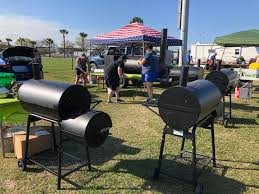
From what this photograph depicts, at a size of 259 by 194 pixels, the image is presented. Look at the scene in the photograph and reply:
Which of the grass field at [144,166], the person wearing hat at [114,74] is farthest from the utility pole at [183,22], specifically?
the grass field at [144,166]

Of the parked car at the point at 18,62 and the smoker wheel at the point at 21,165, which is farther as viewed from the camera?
the parked car at the point at 18,62

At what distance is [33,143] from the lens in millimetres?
5215

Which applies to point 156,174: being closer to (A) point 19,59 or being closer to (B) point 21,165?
(B) point 21,165

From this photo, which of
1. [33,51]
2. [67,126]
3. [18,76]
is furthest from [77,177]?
[33,51]

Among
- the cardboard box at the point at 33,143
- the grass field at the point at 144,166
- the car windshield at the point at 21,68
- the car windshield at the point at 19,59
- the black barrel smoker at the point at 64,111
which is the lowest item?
the grass field at the point at 144,166

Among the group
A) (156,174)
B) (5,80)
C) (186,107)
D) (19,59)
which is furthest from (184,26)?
(186,107)

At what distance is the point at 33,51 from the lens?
1184 centimetres

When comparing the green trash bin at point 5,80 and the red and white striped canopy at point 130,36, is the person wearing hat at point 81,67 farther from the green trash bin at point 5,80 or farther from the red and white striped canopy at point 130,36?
the green trash bin at point 5,80

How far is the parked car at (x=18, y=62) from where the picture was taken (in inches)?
417

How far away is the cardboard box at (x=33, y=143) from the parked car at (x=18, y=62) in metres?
5.41

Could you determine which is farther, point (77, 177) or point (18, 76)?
point (18, 76)

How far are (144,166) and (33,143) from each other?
185 cm

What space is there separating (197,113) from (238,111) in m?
5.96

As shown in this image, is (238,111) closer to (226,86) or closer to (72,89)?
(226,86)
